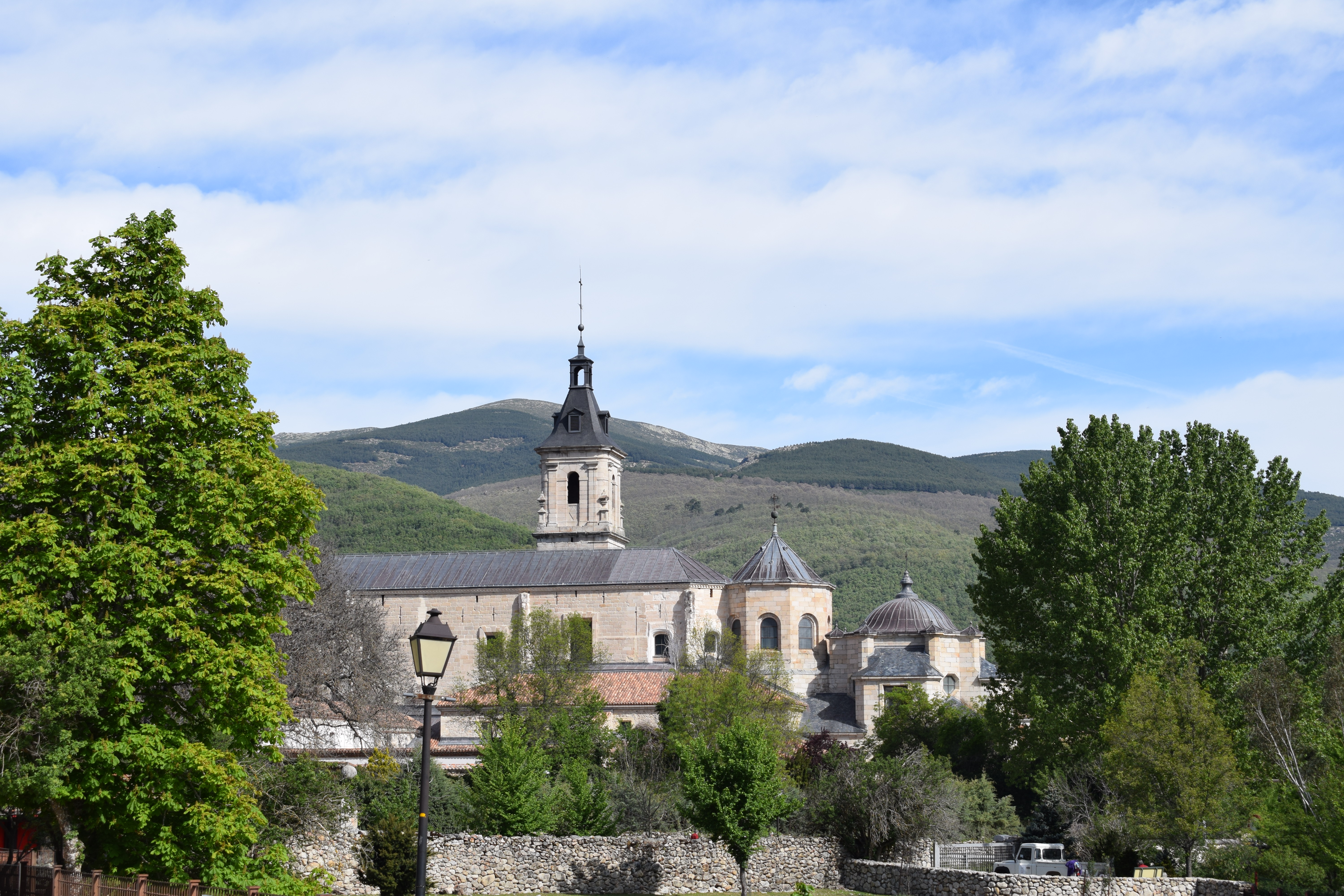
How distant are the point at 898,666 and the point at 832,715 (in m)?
3.87

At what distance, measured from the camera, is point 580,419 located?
2835 inches

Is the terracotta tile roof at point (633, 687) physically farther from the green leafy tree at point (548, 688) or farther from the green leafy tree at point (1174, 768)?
the green leafy tree at point (1174, 768)

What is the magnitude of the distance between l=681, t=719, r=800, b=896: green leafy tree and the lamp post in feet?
64.3

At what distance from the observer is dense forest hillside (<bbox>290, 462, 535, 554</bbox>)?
11475 cm

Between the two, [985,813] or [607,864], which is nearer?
[607,864]

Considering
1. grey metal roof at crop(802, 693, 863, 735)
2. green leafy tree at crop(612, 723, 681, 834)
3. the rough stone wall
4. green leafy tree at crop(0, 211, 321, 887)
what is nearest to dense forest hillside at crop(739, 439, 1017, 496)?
grey metal roof at crop(802, 693, 863, 735)

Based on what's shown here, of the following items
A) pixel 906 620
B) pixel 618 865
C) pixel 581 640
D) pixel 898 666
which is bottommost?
pixel 618 865

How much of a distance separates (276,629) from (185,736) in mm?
1948

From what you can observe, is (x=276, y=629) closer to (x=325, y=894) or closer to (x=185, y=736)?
(x=185, y=736)

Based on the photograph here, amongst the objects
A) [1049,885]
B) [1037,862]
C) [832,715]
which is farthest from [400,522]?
[1049,885]

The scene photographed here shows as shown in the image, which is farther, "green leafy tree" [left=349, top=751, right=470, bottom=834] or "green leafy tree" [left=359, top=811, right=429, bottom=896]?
"green leafy tree" [left=349, top=751, right=470, bottom=834]

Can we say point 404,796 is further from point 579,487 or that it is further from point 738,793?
point 579,487

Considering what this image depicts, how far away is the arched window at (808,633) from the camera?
62.0 meters

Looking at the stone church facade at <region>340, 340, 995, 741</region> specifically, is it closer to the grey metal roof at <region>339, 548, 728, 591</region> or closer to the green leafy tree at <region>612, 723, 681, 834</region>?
the grey metal roof at <region>339, 548, 728, 591</region>
